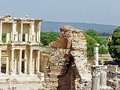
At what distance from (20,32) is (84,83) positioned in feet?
147

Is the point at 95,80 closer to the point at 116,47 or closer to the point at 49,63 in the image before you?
the point at 49,63

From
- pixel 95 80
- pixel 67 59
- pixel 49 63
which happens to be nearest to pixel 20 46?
pixel 49 63

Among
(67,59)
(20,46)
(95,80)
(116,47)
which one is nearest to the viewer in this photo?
(95,80)

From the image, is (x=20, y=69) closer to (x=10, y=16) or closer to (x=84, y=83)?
(x=10, y=16)

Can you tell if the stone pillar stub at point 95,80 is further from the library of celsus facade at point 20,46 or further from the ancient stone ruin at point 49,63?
the library of celsus facade at point 20,46

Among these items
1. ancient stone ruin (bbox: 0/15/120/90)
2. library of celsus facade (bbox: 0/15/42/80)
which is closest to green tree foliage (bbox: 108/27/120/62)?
ancient stone ruin (bbox: 0/15/120/90)

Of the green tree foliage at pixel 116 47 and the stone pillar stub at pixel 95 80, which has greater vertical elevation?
the stone pillar stub at pixel 95 80

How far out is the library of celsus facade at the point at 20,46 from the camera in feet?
224

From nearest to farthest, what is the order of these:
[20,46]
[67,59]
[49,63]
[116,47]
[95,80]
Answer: [95,80]
[67,59]
[49,63]
[20,46]
[116,47]

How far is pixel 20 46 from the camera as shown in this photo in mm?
69000

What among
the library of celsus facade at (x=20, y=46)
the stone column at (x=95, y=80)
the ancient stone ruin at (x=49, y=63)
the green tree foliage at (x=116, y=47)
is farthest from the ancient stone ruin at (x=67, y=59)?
the green tree foliage at (x=116, y=47)

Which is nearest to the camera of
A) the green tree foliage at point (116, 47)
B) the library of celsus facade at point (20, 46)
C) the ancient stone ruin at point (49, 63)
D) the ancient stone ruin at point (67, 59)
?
the ancient stone ruin at point (49, 63)

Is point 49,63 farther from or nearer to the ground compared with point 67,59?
nearer to the ground

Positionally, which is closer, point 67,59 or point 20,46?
point 67,59
